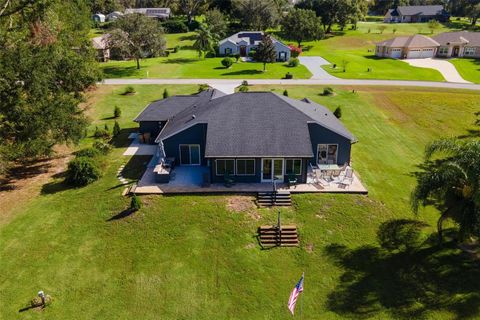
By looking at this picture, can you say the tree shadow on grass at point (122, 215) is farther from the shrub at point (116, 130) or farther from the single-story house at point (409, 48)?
the single-story house at point (409, 48)

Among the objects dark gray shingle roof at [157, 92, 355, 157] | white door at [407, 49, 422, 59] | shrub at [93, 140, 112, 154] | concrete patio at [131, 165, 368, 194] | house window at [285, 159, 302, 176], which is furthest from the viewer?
white door at [407, 49, 422, 59]

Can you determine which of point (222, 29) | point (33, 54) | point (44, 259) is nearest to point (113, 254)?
point (44, 259)

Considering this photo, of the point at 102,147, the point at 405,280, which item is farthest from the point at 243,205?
the point at 102,147

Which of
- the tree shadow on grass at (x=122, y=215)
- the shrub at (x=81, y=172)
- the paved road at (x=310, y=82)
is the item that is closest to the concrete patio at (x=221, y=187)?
the tree shadow on grass at (x=122, y=215)

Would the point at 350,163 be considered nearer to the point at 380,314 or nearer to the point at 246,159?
the point at 246,159

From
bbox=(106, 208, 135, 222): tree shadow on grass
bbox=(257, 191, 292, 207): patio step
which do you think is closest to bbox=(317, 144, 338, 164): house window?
bbox=(257, 191, 292, 207): patio step

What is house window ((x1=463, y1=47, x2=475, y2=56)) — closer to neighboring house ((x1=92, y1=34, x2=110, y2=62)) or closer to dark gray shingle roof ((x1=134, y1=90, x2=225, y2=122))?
dark gray shingle roof ((x1=134, y1=90, x2=225, y2=122))
